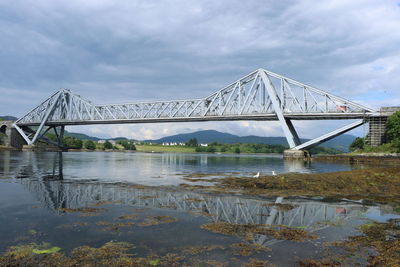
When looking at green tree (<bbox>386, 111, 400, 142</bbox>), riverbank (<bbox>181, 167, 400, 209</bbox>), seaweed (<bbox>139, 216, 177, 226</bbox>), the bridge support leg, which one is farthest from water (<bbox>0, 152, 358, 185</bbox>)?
the bridge support leg

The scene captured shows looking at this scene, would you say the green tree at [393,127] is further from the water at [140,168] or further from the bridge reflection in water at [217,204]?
the bridge reflection in water at [217,204]

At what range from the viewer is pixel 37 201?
1670cm

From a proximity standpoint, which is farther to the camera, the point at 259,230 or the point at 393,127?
the point at 393,127

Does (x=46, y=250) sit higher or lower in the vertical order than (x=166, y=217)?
higher

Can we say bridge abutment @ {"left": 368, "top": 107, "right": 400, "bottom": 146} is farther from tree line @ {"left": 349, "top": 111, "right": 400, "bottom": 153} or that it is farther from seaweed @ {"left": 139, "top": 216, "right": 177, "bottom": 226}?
seaweed @ {"left": 139, "top": 216, "right": 177, "bottom": 226}

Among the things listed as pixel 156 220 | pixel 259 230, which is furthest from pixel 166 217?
pixel 259 230

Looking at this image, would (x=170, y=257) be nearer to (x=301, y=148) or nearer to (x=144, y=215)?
(x=144, y=215)

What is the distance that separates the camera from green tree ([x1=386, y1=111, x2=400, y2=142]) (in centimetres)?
7194

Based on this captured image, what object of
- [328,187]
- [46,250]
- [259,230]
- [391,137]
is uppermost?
[391,137]

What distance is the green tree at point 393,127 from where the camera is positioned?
71.9 metres

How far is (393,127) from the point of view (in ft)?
242

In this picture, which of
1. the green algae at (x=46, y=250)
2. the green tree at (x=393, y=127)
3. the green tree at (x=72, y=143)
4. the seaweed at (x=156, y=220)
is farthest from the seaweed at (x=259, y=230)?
the green tree at (x=72, y=143)

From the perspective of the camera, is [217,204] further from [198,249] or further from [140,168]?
[140,168]

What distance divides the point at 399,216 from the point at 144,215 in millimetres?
12660
